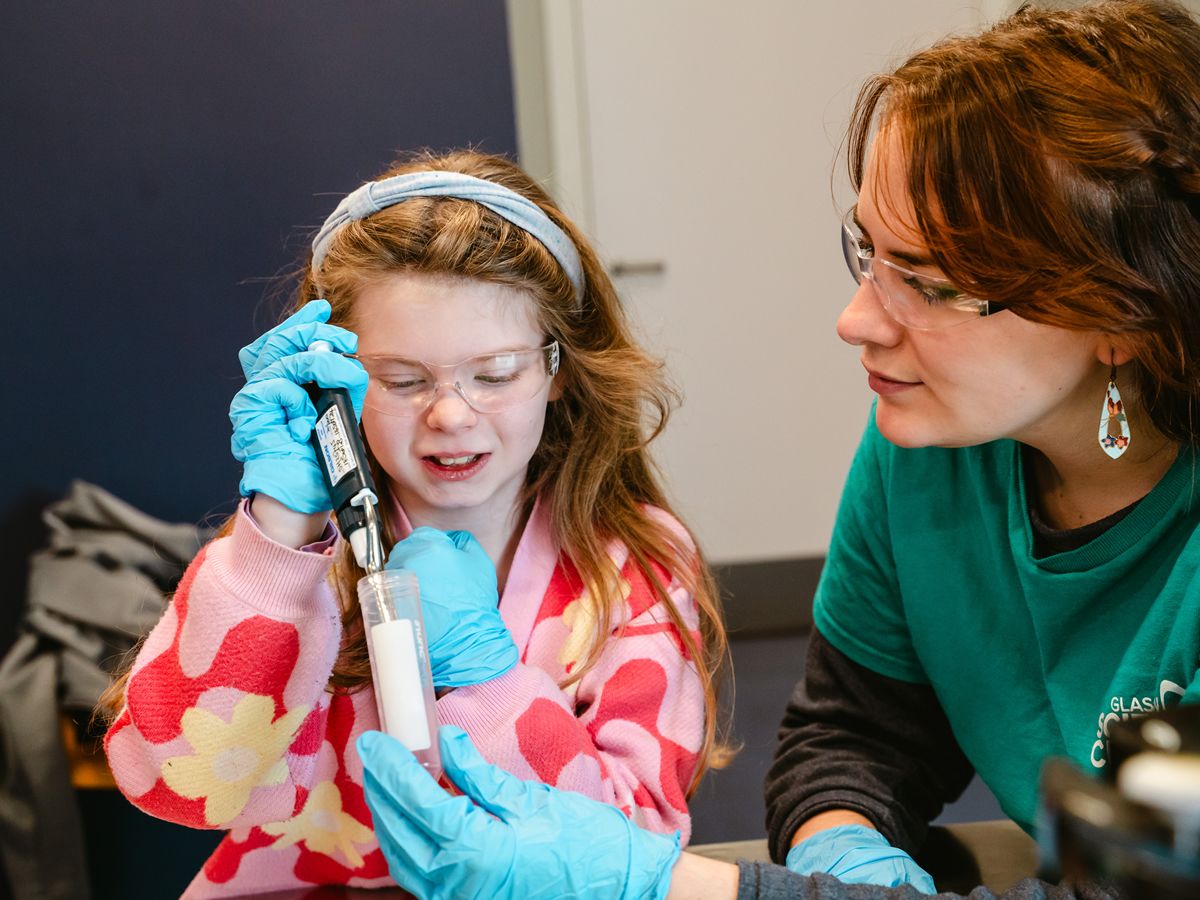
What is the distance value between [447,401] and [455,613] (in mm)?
222

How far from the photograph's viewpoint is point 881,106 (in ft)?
3.60

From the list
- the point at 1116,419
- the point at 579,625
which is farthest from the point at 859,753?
the point at 1116,419

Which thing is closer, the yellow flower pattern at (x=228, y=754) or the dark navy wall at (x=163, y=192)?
the yellow flower pattern at (x=228, y=754)

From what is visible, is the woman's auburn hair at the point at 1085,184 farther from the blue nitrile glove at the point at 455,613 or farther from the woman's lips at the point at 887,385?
the blue nitrile glove at the point at 455,613

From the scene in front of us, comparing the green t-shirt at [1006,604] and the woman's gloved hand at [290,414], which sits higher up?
the woman's gloved hand at [290,414]

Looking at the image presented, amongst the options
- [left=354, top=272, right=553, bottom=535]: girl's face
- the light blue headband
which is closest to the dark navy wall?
the light blue headband

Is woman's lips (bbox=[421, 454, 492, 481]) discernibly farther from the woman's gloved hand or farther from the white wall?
the white wall

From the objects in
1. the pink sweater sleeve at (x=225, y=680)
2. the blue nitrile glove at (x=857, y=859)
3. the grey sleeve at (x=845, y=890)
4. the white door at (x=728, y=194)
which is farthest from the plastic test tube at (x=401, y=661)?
the white door at (x=728, y=194)

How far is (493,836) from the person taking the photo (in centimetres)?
85

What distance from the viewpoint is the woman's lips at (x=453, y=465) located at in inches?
47.3

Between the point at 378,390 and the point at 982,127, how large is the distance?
2.00 ft

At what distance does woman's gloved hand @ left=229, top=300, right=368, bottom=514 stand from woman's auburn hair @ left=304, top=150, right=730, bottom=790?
18 cm

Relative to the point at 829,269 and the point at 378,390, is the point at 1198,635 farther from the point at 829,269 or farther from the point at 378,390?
the point at 829,269

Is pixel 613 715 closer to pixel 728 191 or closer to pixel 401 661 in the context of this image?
pixel 401 661
